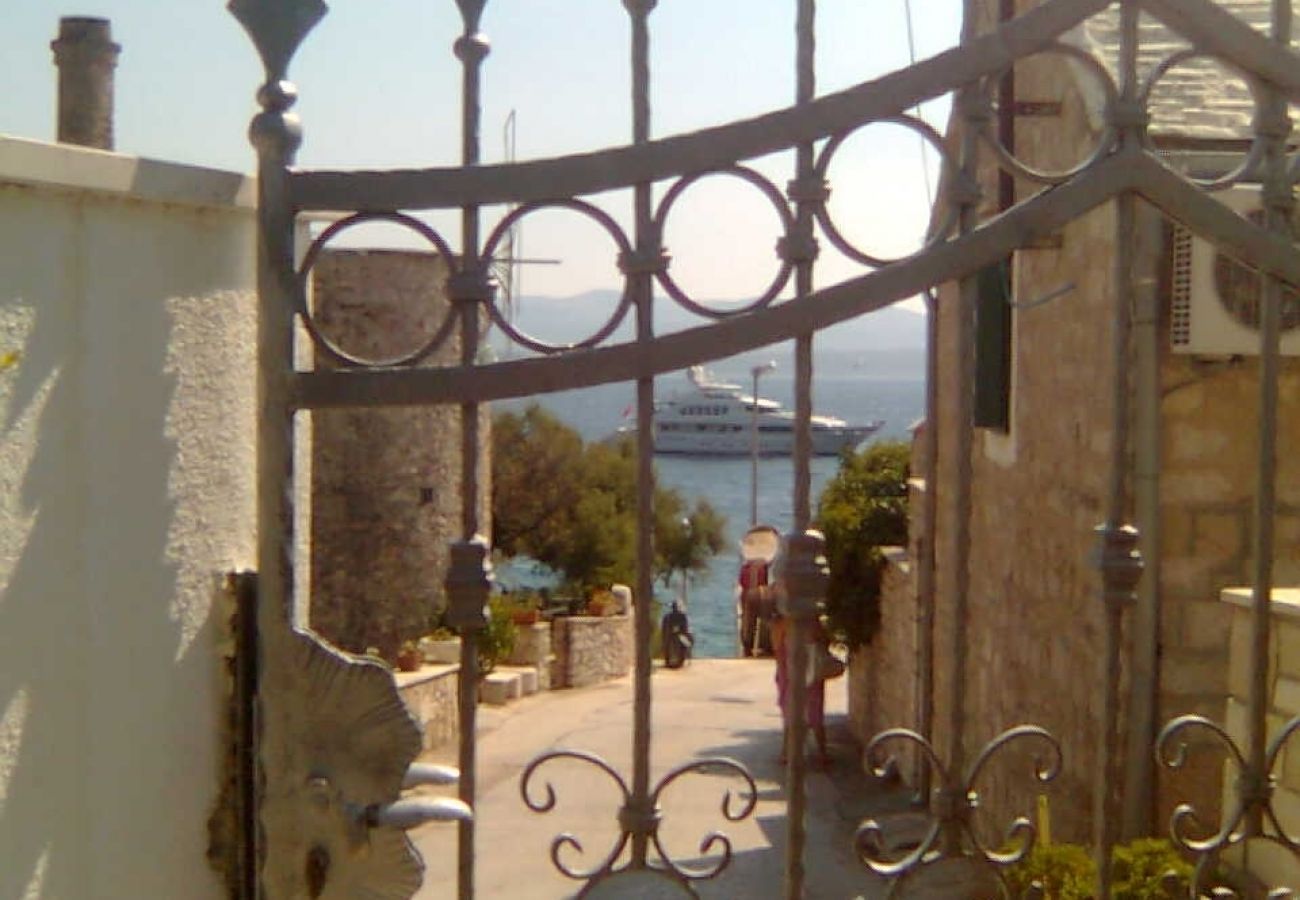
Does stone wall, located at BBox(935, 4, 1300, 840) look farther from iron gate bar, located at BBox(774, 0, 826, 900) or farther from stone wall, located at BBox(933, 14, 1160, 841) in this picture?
iron gate bar, located at BBox(774, 0, 826, 900)

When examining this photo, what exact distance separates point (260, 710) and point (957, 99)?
117cm

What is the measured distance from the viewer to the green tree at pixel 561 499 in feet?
80.7

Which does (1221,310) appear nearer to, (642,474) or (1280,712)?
(1280,712)

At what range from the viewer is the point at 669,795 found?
1111 cm

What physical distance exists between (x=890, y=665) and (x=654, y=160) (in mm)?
10346

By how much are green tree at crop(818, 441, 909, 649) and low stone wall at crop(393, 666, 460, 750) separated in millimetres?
3099

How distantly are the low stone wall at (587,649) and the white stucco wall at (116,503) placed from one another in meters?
15.9

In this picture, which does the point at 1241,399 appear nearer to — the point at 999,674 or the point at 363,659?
the point at 999,674

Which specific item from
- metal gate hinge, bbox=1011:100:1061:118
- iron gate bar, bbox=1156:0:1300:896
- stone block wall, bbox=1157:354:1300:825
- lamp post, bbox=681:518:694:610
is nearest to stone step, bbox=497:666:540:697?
Answer: metal gate hinge, bbox=1011:100:1061:118

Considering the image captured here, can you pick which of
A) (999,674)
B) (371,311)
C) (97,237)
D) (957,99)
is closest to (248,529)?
(97,237)

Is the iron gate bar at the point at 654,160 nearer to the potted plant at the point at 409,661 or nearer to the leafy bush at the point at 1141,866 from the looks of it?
the leafy bush at the point at 1141,866

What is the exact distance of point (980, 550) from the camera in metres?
8.52

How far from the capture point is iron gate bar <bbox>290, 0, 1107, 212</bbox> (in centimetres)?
212

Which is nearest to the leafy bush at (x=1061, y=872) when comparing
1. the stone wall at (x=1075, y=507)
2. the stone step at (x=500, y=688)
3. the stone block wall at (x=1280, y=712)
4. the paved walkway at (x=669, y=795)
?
the stone wall at (x=1075, y=507)
